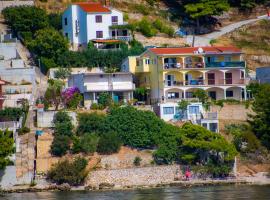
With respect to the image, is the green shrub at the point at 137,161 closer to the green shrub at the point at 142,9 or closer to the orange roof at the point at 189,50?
the orange roof at the point at 189,50

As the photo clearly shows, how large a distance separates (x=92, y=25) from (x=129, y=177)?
2058 centimetres

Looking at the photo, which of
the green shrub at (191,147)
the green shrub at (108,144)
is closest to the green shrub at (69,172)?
the green shrub at (108,144)

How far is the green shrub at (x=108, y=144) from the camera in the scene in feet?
283

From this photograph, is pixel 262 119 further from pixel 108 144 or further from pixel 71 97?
pixel 71 97

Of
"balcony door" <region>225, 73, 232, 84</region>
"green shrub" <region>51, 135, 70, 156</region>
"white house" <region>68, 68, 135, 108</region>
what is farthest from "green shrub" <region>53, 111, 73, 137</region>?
"balcony door" <region>225, 73, 232, 84</region>

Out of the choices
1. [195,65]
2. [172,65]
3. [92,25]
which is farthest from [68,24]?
[195,65]

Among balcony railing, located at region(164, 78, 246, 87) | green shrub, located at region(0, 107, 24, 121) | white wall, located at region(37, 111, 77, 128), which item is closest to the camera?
green shrub, located at region(0, 107, 24, 121)

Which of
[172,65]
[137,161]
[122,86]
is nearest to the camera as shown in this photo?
[137,161]

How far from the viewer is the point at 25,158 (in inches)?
3386

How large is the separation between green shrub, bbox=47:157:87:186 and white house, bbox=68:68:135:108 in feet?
32.6

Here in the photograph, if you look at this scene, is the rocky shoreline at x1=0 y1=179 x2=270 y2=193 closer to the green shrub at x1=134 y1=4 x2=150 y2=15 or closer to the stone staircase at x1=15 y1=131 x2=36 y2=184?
the stone staircase at x1=15 y1=131 x2=36 y2=184

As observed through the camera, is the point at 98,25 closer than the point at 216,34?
Yes

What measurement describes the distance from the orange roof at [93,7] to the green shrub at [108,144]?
17.6 m

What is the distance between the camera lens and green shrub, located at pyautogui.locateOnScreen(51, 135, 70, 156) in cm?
8606
